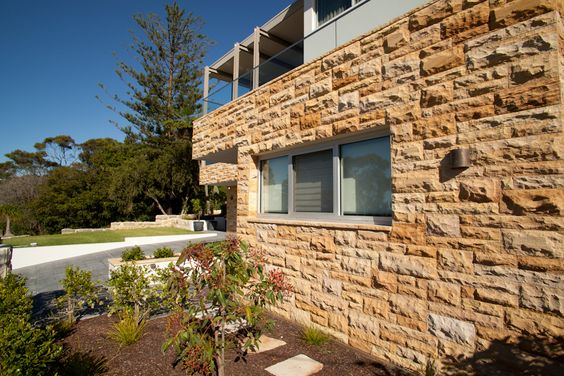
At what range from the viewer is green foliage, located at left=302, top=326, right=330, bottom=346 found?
12.0 ft

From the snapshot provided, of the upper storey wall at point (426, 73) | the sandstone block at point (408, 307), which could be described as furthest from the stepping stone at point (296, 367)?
the upper storey wall at point (426, 73)

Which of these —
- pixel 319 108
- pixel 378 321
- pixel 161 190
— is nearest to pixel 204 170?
pixel 161 190

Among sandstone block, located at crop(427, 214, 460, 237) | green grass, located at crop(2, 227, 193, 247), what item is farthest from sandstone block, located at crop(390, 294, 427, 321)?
green grass, located at crop(2, 227, 193, 247)

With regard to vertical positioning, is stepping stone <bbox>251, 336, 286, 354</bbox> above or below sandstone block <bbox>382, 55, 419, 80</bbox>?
below

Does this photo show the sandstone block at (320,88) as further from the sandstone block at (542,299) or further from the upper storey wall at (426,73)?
the sandstone block at (542,299)

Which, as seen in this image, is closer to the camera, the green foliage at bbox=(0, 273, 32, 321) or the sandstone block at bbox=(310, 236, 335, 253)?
the green foliage at bbox=(0, 273, 32, 321)

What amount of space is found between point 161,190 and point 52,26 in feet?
40.3

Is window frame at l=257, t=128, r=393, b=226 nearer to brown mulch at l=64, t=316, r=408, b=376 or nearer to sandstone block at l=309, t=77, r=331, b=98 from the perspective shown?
sandstone block at l=309, t=77, r=331, b=98

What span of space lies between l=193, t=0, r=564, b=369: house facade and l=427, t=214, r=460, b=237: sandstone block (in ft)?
0.05

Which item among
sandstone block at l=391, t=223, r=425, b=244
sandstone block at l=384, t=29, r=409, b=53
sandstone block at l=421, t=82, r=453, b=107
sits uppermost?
sandstone block at l=384, t=29, r=409, b=53

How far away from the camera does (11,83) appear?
838 inches

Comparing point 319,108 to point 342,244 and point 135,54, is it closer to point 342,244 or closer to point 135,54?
point 342,244

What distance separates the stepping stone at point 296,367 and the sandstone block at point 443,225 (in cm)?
193

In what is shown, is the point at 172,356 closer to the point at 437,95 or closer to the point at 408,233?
the point at 408,233
